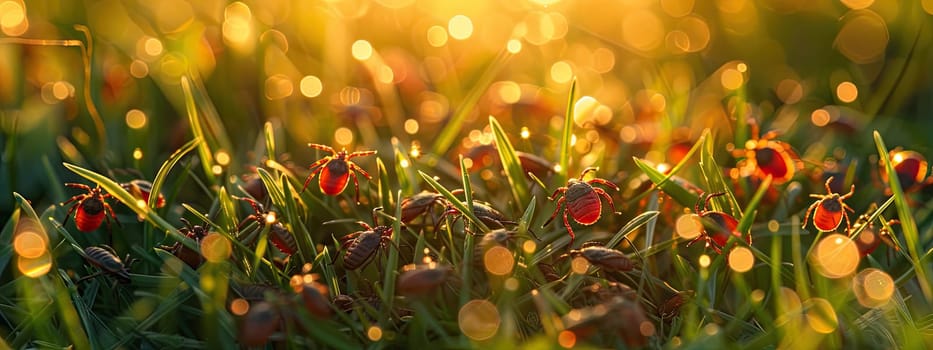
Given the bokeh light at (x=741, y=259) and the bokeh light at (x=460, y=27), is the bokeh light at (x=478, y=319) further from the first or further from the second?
the bokeh light at (x=460, y=27)

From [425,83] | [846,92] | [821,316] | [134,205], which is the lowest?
[846,92]

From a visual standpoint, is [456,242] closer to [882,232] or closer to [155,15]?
[882,232]

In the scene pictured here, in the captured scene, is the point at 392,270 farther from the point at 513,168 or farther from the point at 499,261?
the point at 513,168

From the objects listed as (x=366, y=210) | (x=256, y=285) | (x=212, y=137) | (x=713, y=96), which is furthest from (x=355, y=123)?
(x=713, y=96)

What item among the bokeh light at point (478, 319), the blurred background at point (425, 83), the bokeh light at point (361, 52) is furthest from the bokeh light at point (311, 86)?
the bokeh light at point (478, 319)

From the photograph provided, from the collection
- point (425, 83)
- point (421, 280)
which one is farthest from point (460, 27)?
point (421, 280)

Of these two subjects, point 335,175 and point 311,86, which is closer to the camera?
point 335,175
